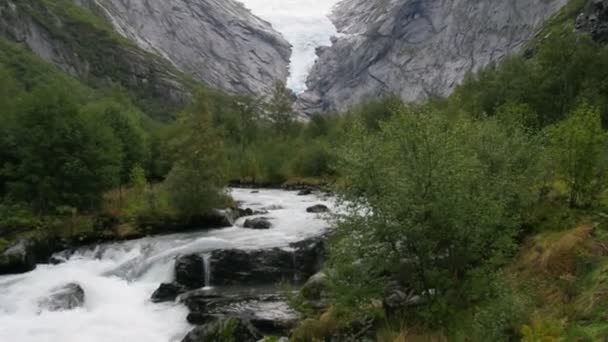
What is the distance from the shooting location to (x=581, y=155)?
1872 cm

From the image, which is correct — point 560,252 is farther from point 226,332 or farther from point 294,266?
point 294,266

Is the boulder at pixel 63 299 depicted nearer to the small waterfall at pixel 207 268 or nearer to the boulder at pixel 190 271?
the boulder at pixel 190 271

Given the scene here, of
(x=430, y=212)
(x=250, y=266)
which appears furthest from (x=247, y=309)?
(x=430, y=212)

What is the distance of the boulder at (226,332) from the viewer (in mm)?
17516

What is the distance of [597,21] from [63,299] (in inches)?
2622

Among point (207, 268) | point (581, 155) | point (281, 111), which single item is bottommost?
point (207, 268)

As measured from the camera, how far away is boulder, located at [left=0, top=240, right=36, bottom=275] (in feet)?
92.4

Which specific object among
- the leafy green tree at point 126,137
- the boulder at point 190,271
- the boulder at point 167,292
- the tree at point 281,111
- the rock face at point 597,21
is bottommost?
the boulder at point 167,292

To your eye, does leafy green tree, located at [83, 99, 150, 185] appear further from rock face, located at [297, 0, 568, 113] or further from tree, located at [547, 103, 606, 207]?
rock face, located at [297, 0, 568, 113]

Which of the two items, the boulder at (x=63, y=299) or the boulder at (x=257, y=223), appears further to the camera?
the boulder at (x=257, y=223)

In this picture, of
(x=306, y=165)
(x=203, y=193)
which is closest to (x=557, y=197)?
(x=203, y=193)

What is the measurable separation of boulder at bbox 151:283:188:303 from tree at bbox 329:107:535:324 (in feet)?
39.7

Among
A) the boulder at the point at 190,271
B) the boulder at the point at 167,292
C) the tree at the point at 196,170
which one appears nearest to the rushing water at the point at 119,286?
the boulder at the point at 167,292

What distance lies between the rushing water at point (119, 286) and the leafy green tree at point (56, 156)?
4.69 m
